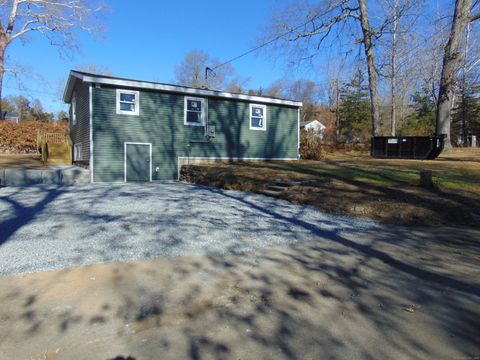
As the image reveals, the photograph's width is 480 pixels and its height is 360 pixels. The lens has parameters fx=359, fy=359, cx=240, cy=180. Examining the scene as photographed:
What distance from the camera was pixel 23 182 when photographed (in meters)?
12.7

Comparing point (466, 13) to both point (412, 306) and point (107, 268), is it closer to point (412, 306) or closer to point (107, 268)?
point (412, 306)

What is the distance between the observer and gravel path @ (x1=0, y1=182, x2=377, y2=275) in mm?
5066

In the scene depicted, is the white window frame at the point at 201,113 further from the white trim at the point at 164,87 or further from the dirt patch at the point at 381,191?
the dirt patch at the point at 381,191

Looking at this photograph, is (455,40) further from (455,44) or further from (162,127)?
(162,127)

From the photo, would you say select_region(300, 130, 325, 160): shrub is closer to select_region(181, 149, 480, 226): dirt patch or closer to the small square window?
the small square window

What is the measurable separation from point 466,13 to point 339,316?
64.5 feet

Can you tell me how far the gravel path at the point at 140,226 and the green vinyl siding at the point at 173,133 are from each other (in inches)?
170

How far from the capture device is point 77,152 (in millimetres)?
17469

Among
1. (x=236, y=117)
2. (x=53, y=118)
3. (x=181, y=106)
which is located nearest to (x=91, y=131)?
(x=181, y=106)

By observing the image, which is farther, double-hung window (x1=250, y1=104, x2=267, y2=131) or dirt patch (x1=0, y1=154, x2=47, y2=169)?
double-hung window (x1=250, y1=104, x2=267, y2=131)

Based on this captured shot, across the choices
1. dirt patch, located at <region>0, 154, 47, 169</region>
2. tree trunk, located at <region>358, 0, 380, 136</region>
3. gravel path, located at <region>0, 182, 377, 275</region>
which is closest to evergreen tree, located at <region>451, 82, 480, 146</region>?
tree trunk, located at <region>358, 0, 380, 136</region>

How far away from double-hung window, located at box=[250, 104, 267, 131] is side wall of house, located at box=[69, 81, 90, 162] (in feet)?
25.1

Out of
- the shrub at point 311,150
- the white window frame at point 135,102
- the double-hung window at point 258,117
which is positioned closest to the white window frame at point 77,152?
the white window frame at point 135,102

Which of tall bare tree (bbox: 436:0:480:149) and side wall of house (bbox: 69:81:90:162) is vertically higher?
tall bare tree (bbox: 436:0:480:149)
